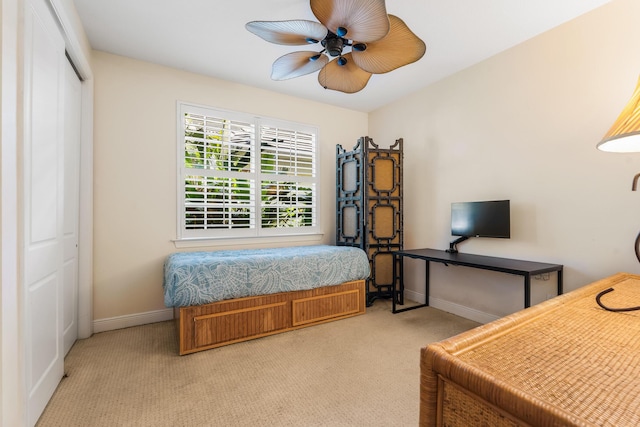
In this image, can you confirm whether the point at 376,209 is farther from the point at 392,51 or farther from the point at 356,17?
the point at 356,17

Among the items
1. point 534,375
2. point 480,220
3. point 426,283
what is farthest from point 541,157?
point 534,375

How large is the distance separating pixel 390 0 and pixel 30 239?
2.78 metres

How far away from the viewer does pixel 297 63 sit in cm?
229

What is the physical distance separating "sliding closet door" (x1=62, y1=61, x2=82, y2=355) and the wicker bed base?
838 mm

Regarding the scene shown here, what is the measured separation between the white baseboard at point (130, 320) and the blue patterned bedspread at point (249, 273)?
0.68 metres

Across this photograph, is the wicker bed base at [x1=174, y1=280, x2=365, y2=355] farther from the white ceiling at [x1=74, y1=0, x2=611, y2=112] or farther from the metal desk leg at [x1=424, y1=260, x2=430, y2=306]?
the white ceiling at [x1=74, y1=0, x2=611, y2=112]

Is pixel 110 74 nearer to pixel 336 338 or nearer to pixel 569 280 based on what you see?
pixel 336 338

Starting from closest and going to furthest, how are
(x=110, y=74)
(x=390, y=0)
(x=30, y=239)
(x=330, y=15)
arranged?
1. (x=30, y=239)
2. (x=330, y=15)
3. (x=390, y=0)
4. (x=110, y=74)

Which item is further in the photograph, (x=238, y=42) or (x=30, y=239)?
(x=238, y=42)

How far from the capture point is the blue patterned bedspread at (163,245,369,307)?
7.73 ft

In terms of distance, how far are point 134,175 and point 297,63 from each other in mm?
2057

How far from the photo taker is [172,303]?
7.57 feet

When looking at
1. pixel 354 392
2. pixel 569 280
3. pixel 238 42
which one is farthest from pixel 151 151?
pixel 569 280

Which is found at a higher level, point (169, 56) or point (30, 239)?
point (169, 56)
